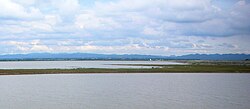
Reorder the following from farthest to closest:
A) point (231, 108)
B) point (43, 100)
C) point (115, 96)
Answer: point (115, 96) < point (43, 100) < point (231, 108)

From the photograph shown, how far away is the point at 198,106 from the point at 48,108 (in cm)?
1088

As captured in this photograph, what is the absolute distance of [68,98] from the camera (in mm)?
31750

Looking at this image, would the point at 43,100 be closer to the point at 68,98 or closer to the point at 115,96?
the point at 68,98

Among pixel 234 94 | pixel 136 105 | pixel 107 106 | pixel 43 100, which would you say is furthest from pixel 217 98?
pixel 43 100

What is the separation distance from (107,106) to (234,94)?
44.4 ft

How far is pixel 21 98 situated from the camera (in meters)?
32.2

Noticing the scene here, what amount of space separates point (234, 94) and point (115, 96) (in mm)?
11112

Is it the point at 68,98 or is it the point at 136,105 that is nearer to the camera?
the point at 136,105

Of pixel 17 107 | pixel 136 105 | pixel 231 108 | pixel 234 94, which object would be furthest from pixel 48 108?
pixel 234 94

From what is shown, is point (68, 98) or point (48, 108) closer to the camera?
point (48, 108)

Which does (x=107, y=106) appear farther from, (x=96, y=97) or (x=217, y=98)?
(x=217, y=98)

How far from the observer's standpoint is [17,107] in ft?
88.8

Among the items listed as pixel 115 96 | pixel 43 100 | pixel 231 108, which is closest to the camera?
pixel 231 108

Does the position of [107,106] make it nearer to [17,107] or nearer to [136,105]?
[136,105]
